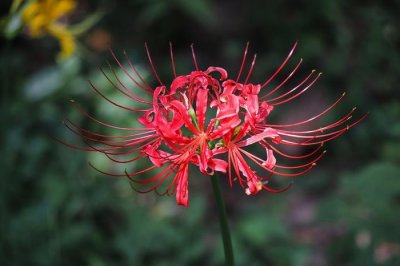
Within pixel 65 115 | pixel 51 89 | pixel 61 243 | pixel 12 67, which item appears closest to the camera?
pixel 61 243

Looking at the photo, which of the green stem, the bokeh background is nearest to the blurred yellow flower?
the bokeh background

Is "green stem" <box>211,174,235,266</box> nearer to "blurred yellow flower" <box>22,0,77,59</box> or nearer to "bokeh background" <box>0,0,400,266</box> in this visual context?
"bokeh background" <box>0,0,400,266</box>

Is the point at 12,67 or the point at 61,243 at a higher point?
the point at 12,67

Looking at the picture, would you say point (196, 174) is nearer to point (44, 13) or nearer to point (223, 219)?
point (44, 13)

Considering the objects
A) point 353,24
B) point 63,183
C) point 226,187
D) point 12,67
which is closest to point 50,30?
point 63,183

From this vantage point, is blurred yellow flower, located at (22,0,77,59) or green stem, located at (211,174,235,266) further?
blurred yellow flower, located at (22,0,77,59)

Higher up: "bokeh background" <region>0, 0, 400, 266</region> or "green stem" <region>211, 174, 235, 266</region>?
"bokeh background" <region>0, 0, 400, 266</region>

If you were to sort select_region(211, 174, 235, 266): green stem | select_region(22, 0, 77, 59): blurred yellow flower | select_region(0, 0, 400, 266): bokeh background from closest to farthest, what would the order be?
1. select_region(211, 174, 235, 266): green stem
2. select_region(22, 0, 77, 59): blurred yellow flower
3. select_region(0, 0, 400, 266): bokeh background

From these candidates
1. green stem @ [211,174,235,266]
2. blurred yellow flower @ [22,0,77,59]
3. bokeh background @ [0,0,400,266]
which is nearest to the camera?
green stem @ [211,174,235,266]

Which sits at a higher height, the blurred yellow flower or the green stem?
the blurred yellow flower

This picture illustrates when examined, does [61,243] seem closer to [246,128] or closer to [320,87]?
[246,128]
